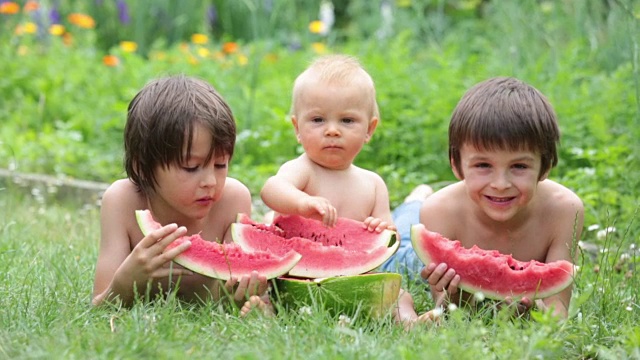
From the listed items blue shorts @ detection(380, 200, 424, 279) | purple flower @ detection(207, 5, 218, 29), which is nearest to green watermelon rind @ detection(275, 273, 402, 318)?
blue shorts @ detection(380, 200, 424, 279)

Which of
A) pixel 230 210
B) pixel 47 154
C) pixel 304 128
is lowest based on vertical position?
pixel 47 154

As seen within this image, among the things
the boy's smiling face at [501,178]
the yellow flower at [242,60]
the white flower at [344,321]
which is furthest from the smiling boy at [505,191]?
the yellow flower at [242,60]

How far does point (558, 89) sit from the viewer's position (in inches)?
261

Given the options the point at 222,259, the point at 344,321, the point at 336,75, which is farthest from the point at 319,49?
the point at 344,321

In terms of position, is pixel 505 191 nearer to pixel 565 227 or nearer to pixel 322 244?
pixel 565 227

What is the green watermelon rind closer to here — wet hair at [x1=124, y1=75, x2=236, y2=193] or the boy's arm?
wet hair at [x1=124, y1=75, x2=236, y2=193]

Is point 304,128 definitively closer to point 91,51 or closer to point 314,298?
point 314,298

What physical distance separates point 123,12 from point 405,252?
6.35m

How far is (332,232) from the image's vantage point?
13.7ft

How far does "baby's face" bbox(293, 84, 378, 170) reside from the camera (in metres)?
4.34

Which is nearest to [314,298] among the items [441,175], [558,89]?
[441,175]

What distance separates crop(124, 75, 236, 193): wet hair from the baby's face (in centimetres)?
51

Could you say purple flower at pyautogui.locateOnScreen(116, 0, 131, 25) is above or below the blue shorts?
above

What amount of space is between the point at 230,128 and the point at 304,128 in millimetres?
558
